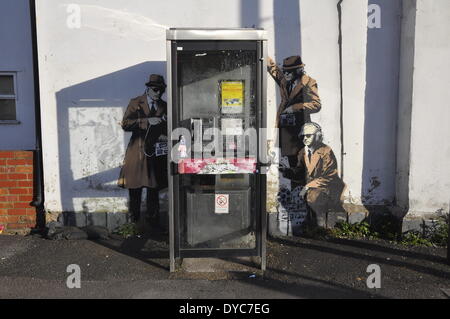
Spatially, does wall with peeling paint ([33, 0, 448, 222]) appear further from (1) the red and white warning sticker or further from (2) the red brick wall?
(1) the red and white warning sticker

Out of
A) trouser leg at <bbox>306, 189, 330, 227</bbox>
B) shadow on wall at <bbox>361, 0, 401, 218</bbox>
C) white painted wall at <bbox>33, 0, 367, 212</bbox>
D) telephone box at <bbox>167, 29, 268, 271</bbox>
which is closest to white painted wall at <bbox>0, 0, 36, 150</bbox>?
white painted wall at <bbox>33, 0, 367, 212</bbox>

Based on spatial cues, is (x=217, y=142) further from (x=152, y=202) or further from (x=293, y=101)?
(x=152, y=202)

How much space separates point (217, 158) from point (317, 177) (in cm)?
178

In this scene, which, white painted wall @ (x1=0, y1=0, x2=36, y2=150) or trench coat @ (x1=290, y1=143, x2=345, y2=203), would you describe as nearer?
trench coat @ (x1=290, y1=143, x2=345, y2=203)

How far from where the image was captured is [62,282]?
12.8 ft

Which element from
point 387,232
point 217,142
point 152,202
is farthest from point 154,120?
point 387,232

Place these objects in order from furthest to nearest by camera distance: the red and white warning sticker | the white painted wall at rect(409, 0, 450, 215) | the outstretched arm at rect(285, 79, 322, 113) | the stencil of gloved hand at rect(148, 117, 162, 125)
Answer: the stencil of gloved hand at rect(148, 117, 162, 125)
the outstretched arm at rect(285, 79, 322, 113)
the white painted wall at rect(409, 0, 450, 215)
the red and white warning sticker

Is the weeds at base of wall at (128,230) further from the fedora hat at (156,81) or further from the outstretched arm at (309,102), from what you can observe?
the outstretched arm at (309,102)

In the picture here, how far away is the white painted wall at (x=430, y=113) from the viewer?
479 centimetres

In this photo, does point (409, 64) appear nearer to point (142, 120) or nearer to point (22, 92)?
point (142, 120)

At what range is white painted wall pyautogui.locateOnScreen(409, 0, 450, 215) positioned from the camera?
4.79 meters

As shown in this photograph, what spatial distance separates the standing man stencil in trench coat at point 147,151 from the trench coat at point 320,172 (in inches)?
A: 70.1

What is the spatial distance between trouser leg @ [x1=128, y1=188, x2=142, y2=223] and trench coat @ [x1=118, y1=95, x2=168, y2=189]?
3.3 inches

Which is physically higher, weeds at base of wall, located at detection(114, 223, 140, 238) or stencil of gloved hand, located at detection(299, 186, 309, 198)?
stencil of gloved hand, located at detection(299, 186, 309, 198)
